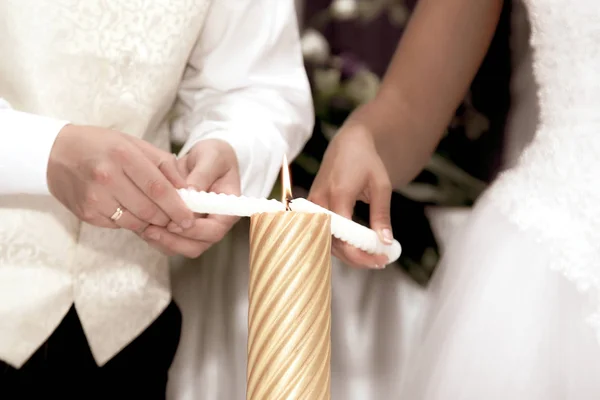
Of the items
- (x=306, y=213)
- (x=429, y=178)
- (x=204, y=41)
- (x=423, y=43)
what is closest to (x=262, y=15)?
(x=204, y=41)

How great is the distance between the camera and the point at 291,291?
277 mm

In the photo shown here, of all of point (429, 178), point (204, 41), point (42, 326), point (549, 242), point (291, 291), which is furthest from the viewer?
point (429, 178)

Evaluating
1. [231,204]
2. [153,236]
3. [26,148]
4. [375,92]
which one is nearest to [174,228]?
[153,236]

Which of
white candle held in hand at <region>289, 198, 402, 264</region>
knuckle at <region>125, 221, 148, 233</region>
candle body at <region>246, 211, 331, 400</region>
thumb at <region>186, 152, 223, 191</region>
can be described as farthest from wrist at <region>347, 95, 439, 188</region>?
candle body at <region>246, 211, 331, 400</region>

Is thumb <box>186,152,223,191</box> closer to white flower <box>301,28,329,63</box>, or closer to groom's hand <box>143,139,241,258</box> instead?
groom's hand <box>143,139,241,258</box>

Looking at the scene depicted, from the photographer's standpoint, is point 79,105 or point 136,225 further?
point 79,105

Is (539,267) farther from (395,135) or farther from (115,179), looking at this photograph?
(115,179)

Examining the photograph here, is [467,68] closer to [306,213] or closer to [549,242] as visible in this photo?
[549,242]

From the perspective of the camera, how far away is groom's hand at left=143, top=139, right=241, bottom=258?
645 mm

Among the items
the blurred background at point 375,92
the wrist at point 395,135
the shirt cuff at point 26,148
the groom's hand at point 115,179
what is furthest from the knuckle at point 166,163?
the blurred background at point 375,92

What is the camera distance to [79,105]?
2.50ft

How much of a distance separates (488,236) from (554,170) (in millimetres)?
86

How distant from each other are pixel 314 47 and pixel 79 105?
0.42 m

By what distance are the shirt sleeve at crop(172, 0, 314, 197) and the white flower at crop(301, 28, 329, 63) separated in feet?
0.40
